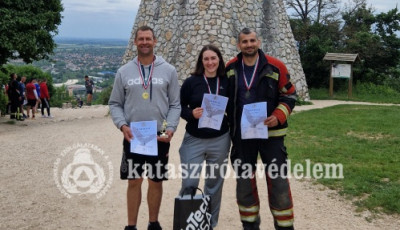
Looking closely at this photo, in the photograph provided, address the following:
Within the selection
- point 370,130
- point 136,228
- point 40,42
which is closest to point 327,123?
point 370,130

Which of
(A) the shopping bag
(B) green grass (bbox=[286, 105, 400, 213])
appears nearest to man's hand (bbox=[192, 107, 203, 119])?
(A) the shopping bag

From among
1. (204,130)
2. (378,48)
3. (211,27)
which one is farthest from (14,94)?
(378,48)

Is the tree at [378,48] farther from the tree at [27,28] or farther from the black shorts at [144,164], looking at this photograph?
the black shorts at [144,164]

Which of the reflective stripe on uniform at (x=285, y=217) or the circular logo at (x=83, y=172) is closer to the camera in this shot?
the reflective stripe on uniform at (x=285, y=217)

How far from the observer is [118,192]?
17.4ft

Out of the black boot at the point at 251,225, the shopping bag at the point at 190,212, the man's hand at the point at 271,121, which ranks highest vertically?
the man's hand at the point at 271,121

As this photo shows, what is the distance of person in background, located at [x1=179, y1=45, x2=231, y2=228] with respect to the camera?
12.0ft

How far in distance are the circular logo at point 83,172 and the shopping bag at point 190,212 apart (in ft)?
6.98

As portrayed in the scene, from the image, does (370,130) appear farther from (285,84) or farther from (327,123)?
(285,84)

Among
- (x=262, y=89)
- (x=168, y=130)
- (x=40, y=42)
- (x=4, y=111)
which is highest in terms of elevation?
(x=40, y=42)

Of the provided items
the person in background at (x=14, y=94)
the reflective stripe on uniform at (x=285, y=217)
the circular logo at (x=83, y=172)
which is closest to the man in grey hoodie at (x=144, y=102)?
the reflective stripe on uniform at (x=285, y=217)

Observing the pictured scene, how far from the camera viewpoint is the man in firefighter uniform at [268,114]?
3561 millimetres

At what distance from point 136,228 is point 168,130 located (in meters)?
1.04

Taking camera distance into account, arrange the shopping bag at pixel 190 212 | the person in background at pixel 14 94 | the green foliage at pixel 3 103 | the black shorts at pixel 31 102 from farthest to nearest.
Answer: the green foliage at pixel 3 103 < the black shorts at pixel 31 102 < the person in background at pixel 14 94 < the shopping bag at pixel 190 212
